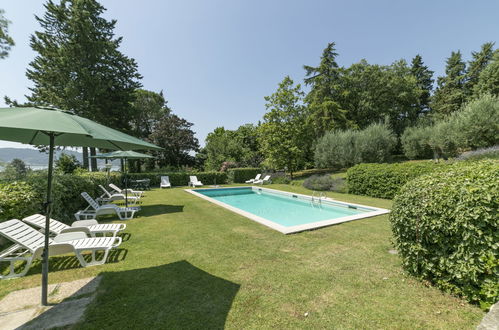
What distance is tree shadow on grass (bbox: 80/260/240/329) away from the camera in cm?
231

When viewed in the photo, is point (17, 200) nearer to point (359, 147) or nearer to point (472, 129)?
point (359, 147)

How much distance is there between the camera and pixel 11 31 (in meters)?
15.0

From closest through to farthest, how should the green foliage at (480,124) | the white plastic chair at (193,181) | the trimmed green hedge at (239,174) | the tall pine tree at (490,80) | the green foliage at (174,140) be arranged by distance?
the green foliage at (480,124), the white plastic chair at (193,181), the trimmed green hedge at (239,174), the green foliage at (174,140), the tall pine tree at (490,80)

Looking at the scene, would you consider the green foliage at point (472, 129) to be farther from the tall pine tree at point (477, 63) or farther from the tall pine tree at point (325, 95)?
the tall pine tree at point (477, 63)

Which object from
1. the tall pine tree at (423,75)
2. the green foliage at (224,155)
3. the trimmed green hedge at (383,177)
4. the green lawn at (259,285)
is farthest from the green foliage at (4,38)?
the tall pine tree at (423,75)

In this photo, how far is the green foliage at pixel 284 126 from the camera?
20891mm

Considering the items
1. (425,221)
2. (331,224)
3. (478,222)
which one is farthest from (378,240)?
(478,222)

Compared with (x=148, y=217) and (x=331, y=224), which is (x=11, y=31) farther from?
(x=331, y=224)

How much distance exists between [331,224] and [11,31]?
2531 cm

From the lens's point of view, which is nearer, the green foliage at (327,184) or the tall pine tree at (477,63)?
the green foliage at (327,184)

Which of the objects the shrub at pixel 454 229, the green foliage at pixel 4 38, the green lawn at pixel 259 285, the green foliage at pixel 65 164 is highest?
the green foliage at pixel 4 38

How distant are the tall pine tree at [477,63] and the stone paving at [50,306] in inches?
1870

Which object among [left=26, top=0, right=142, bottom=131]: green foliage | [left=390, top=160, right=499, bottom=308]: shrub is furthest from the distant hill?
[left=390, top=160, right=499, bottom=308]: shrub

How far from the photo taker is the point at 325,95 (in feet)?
94.4
